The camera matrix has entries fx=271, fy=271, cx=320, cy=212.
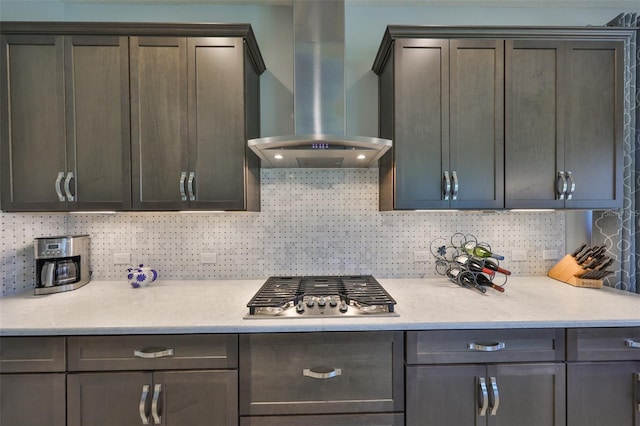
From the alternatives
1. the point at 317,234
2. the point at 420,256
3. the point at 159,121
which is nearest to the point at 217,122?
the point at 159,121

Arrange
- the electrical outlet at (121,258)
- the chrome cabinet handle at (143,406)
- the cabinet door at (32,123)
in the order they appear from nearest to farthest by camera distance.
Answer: the chrome cabinet handle at (143,406), the cabinet door at (32,123), the electrical outlet at (121,258)

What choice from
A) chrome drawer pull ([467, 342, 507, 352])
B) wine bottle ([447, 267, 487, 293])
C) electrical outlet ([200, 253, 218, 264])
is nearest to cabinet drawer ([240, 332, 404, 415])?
chrome drawer pull ([467, 342, 507, 352])

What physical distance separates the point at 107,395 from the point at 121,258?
38.0 inches

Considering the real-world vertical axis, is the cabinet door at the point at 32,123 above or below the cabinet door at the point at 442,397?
above

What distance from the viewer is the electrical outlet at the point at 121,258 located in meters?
1.87

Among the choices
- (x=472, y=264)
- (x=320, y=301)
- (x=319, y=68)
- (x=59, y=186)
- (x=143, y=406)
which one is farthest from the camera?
(x=472, y=264)

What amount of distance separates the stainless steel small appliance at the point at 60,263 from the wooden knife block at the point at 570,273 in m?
3.11

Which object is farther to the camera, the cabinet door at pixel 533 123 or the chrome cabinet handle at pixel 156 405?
the cabinet door at pixel 533 123

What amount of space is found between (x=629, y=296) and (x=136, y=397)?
255 centimetres

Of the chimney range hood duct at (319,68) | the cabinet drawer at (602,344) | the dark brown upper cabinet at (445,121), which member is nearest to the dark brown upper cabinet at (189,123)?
the chimney range hood duct at (319,68)

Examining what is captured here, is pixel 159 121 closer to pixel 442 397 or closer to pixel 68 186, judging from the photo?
pixel 68 186

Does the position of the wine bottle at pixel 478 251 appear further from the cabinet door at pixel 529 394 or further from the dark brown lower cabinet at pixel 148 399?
the dark brown lower cabinet at pixel 148 399

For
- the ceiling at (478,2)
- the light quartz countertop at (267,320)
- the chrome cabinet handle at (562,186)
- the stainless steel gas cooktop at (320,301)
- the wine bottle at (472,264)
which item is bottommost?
the light quartz countertop at (267,320)

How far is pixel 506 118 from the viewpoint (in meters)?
1.54
